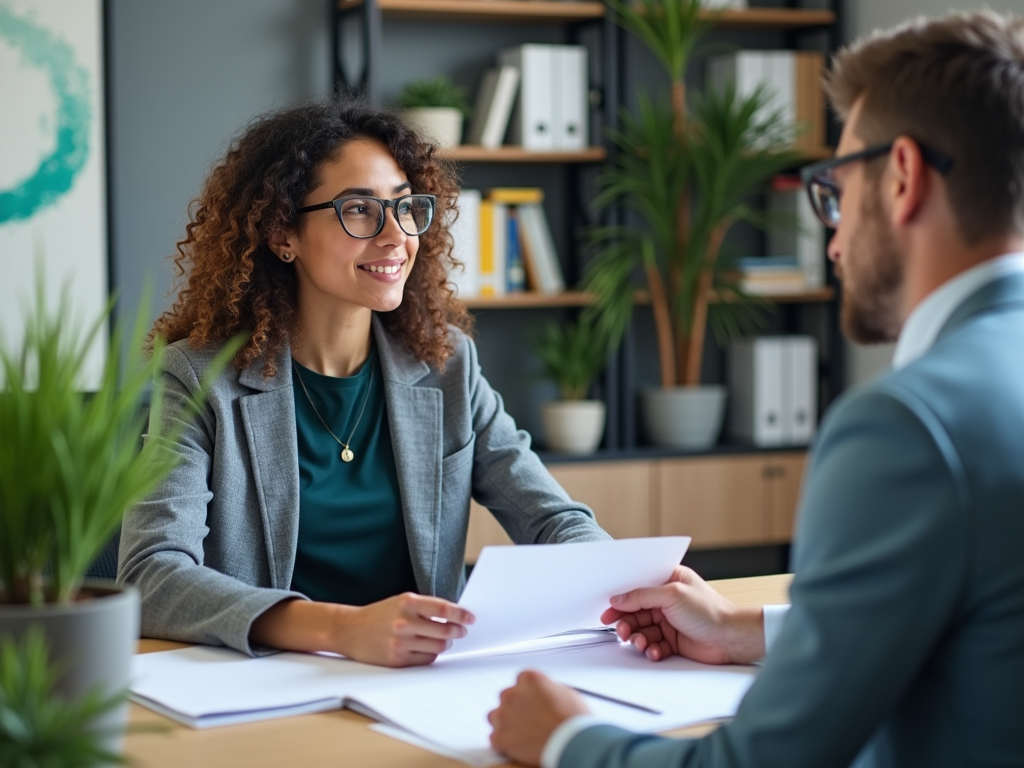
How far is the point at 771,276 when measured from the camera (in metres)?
4.16

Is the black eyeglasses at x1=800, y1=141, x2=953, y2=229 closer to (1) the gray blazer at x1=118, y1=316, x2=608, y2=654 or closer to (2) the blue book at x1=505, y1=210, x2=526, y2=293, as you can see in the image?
(1) the gray blazer at x1=118, y1=316, x2=608, y2=654

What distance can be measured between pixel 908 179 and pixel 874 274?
86mm

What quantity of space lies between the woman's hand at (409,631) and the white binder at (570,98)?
105 inches

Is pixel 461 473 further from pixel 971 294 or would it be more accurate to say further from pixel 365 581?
pixel 971 294

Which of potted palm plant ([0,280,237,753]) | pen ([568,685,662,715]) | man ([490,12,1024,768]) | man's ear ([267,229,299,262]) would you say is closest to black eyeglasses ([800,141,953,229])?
man ([490,12,1024,768])

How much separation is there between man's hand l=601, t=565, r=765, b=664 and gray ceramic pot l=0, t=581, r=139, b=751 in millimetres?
656

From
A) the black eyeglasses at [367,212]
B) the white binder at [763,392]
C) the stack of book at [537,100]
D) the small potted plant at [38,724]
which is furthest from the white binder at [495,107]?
the small potted plant at [38,724]

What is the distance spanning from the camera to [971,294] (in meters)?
1.06

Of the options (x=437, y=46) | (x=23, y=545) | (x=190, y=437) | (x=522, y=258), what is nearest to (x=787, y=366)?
(x=522, y=258)

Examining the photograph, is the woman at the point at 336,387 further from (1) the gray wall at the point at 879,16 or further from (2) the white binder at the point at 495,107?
(1) the gray wall at the point at 879,16

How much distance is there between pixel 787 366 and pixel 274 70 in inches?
72.2

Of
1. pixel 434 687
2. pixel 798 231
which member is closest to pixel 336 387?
pixel 434 687

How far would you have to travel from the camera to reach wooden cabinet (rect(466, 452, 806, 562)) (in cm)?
388

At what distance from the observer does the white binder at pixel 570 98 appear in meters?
3.90
